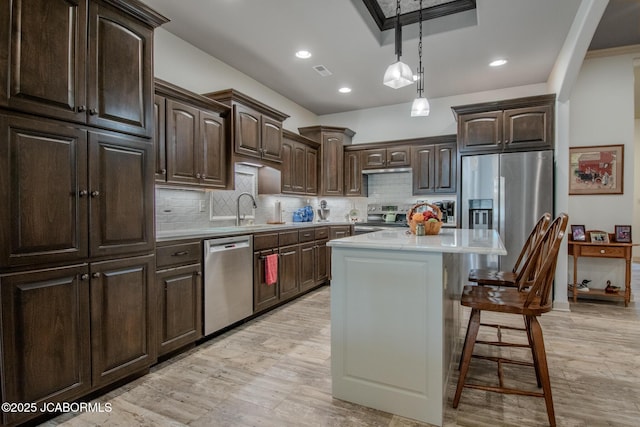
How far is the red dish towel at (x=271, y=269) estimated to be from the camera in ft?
11.6

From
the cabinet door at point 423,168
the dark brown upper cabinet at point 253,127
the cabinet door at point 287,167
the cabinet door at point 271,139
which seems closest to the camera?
the dark brown upper cabinet at point 253,127

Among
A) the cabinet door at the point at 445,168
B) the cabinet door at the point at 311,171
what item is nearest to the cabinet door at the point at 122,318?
the cabinet door at the point at 311,171

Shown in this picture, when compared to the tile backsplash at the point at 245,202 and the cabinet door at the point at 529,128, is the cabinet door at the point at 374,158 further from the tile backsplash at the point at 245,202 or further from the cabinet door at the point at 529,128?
the cabinet door at the point at 529,128

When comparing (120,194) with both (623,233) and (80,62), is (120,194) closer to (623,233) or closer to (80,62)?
(80,62)

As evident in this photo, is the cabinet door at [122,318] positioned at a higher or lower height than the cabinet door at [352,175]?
lower

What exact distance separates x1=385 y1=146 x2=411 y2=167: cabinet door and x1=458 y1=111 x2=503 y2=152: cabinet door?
1.02 metres

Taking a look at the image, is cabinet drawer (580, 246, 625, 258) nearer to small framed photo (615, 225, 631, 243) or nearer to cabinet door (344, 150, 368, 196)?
small framed photo (615, 225, 631, 243)

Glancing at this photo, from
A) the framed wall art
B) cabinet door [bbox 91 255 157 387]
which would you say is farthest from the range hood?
cabinet door [bbox 91 255 157 387]

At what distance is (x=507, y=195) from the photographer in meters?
4.00

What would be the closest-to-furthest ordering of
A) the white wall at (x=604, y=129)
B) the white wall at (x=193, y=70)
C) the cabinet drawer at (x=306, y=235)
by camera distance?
the white wall at (x=193, y=70)
the white wall at (x=604, y=129)
the cabinet drawer at (x=306, y=235)

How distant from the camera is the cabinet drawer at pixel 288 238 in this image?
12.8 ft

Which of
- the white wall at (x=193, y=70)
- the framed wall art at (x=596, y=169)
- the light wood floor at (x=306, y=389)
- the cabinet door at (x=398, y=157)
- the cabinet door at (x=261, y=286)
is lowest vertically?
the light wood floor at (x=306, y=389)

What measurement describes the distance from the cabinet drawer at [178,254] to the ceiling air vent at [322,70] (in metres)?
2.62

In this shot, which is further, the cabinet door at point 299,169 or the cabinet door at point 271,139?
the cabinet door at point 299,169
